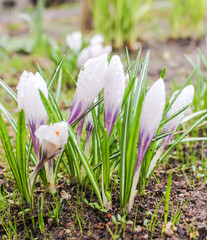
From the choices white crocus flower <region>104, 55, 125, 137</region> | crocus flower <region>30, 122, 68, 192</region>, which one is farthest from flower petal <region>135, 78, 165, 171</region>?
crocus flower <region>30, 122, 68, 192</region>

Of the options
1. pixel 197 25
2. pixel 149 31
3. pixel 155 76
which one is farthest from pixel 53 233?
pixel 149 31

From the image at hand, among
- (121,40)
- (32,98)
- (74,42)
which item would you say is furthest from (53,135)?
(121,40)

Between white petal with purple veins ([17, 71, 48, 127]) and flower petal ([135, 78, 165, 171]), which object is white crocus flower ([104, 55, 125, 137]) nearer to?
flower petal ([135, 78, 165, 171])

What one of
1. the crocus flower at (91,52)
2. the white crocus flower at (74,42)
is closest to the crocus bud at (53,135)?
the crocus flower at (91,52)

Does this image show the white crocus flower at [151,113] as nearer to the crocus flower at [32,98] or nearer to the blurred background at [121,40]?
the crocus flower at [32,98]

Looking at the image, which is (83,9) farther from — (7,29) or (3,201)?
(3,201)

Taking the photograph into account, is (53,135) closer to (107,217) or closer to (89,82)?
(89,82)
